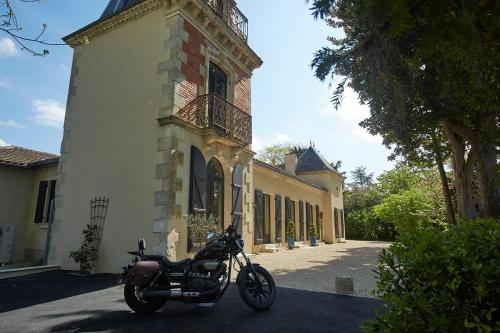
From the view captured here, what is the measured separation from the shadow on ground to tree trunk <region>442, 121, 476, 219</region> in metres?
8.42

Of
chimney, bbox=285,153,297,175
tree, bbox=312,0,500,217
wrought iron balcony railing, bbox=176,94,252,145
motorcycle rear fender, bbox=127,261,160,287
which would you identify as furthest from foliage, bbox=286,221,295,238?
tree, bbox=312,0,500,217

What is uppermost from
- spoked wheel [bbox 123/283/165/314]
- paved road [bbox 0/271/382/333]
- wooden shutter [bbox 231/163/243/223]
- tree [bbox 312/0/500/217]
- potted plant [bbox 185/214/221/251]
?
wooden shutter [bbox 231/163/243/223]

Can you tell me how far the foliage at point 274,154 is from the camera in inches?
1747

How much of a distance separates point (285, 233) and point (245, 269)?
1126 cm

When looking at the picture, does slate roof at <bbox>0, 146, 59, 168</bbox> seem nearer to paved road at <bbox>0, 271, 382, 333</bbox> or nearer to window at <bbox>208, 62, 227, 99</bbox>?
window at <bbox>208, 62, 227, 99</bbox>

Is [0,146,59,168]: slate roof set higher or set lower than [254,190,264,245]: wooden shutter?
higher

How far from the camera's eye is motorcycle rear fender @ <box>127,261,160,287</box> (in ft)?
13.1

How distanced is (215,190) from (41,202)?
6248 mm

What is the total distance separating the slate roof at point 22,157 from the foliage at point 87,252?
3814 mm

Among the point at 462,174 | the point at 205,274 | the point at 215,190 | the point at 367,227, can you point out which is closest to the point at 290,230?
the point at 215,190

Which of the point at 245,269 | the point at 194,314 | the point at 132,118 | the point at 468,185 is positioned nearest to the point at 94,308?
the point at 194,314

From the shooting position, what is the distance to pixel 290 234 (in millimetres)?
15195

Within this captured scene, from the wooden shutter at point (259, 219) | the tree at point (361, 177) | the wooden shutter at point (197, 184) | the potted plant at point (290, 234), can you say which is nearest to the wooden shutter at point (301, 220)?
the potted plant at point (290, 234)

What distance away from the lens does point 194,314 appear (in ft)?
14.1
